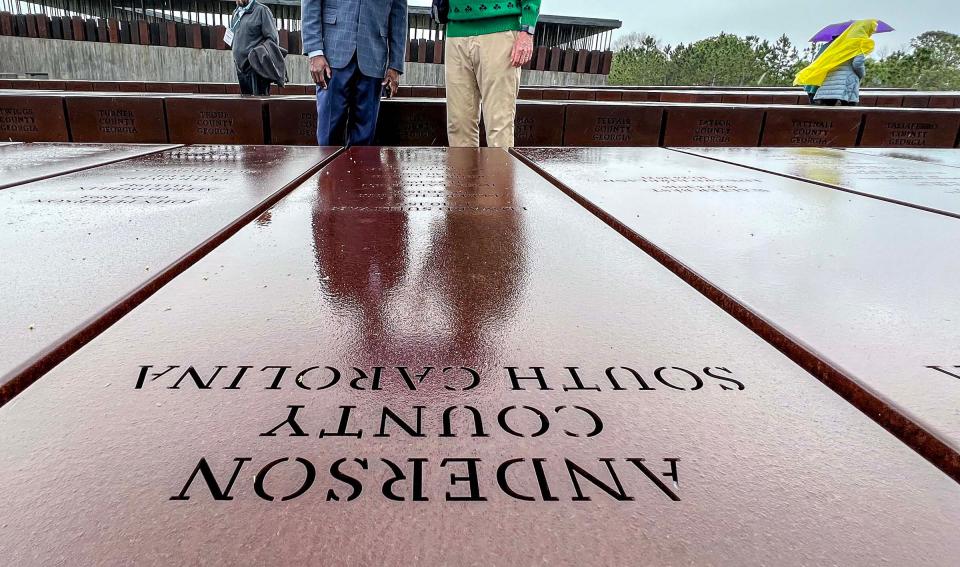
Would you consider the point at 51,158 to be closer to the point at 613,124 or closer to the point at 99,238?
the point at 99,238

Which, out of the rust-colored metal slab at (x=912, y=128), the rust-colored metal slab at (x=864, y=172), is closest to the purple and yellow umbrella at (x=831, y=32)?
the rust-colored metal slab at (x=912, y=128)

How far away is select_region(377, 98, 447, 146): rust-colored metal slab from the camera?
3.71m

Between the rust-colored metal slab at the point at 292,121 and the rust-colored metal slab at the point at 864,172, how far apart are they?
2.29 meters

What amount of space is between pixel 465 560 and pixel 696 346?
0.35m

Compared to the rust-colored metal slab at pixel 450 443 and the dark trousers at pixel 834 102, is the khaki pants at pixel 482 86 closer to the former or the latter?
the rust-colored metal slab at pixel 450 443

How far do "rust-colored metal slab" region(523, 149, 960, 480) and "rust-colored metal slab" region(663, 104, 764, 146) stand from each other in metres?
2.37

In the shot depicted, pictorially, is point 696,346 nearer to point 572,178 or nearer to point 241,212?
point 241,212

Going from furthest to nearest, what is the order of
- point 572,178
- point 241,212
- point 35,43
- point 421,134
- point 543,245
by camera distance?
point 35,43, point 421,134, point 572,178, point 241,212, point 543,245

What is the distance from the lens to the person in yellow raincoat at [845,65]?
5707 millimetres

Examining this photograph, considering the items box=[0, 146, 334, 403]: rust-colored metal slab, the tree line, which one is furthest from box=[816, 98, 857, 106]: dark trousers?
the tree line

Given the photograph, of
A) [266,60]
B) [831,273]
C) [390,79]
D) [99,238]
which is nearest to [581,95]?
[266,60]

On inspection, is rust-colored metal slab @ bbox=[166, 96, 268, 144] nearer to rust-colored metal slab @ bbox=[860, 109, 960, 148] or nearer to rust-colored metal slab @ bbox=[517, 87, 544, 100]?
rust-colored metal slab @ bbox=[860, 109, 960, 148]

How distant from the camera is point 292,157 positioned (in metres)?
1.94

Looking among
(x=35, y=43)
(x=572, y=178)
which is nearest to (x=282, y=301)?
(x=572, y=178)
